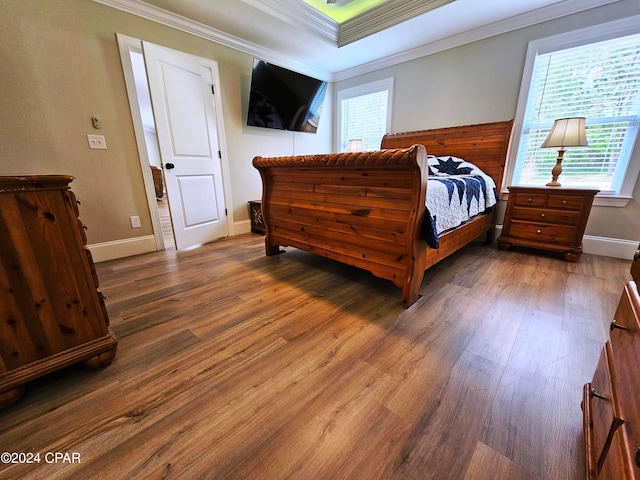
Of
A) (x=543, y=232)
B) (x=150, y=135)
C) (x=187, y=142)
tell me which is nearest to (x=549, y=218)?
(x=543, y=232)

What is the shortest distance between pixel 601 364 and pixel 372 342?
812 mm

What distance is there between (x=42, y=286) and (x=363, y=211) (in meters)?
1.62

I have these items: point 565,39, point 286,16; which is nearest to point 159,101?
point 286,16

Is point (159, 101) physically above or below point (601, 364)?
above

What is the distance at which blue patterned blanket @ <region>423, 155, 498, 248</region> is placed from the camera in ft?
5.33

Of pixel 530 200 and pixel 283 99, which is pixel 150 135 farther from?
pixel 530 200

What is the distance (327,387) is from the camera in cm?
105

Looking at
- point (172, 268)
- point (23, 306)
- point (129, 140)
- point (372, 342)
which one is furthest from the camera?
point (129, 140)

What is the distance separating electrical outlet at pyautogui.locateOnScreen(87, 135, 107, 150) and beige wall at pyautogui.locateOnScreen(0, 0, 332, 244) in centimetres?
4

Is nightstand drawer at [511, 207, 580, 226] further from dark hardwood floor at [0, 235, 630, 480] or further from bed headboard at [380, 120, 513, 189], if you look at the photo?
dark hardwood floor at [0, 235, 630, 480]

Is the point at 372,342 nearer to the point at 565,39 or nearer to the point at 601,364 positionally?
the point at 601,364

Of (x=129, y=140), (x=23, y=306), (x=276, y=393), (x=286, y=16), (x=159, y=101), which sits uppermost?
(x=286, y=16)

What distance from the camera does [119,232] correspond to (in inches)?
101

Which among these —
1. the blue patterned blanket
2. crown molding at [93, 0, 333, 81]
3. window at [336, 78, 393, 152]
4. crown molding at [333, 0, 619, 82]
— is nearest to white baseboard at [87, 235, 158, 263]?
→ crown molding at [93, 0, 333, 81]
